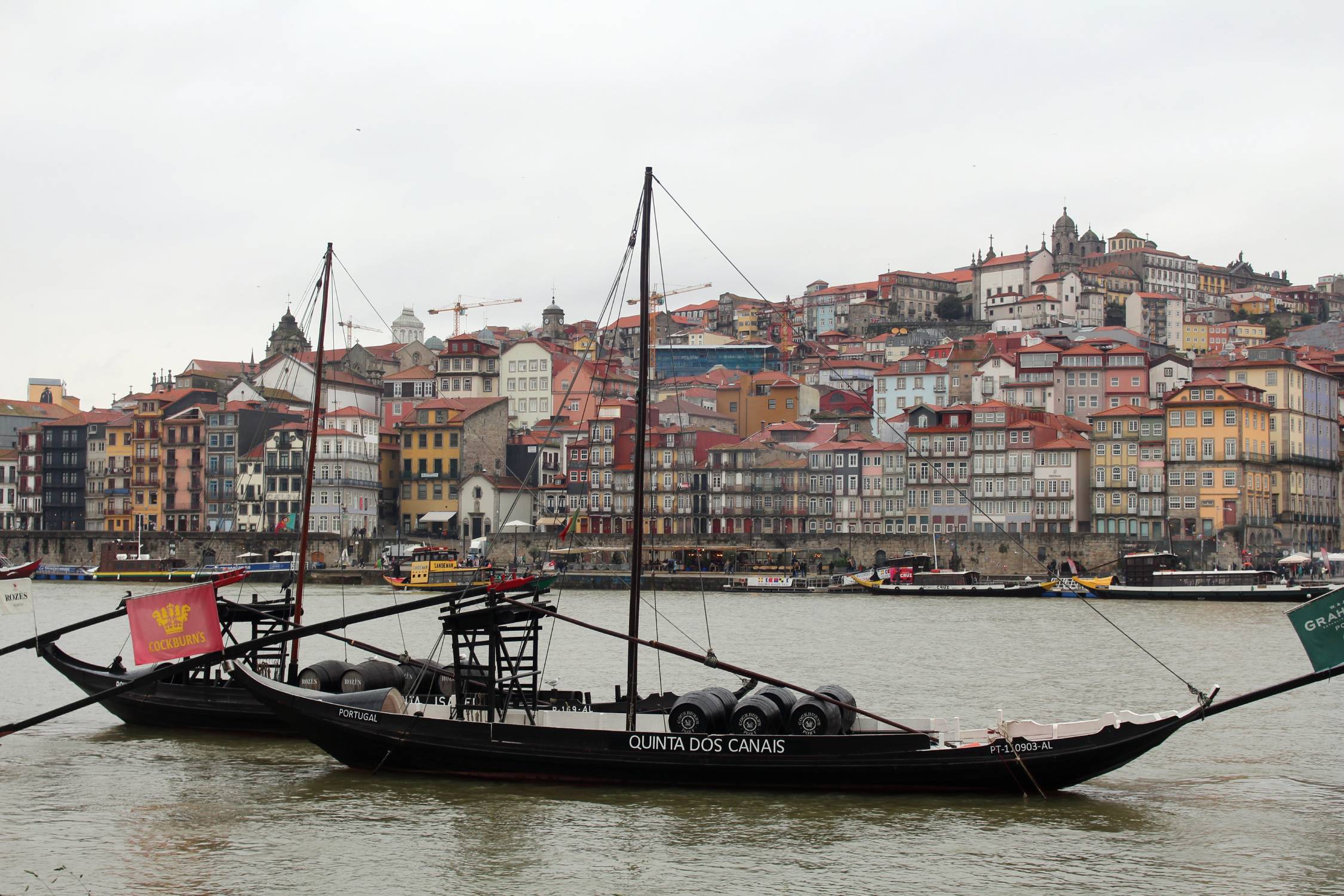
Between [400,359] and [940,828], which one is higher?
[400,359]

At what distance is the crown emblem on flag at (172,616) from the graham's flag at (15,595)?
328 centimetres

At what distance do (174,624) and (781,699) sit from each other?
8993mm

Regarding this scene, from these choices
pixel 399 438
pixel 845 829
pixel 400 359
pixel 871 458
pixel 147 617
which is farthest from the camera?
pixel 400 359

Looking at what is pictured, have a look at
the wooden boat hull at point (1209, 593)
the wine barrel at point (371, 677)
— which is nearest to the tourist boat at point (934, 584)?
the wooden boat hull at point (1209, 593)

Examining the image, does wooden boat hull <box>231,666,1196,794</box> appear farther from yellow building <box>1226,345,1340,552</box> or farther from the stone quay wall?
yellow building <box>1226,345,1340,552</box>

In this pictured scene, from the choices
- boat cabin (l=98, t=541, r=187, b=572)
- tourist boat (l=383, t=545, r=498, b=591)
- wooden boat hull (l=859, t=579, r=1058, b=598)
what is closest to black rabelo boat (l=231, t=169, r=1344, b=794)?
tourist boat (l=383, t=545, r=498, b=591)

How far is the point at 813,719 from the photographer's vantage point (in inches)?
875

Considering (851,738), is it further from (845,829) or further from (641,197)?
(641,197)

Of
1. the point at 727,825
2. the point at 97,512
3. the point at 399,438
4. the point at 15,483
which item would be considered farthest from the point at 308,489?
the point at 15,483

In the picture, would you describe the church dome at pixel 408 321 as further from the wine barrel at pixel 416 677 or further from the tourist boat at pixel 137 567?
the wine barrel at pixel 416 677

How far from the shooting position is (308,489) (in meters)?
32.5

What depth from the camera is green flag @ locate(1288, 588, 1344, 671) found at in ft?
65.4

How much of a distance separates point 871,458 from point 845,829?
3073 inches

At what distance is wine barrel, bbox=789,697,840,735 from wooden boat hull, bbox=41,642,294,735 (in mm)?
9876
